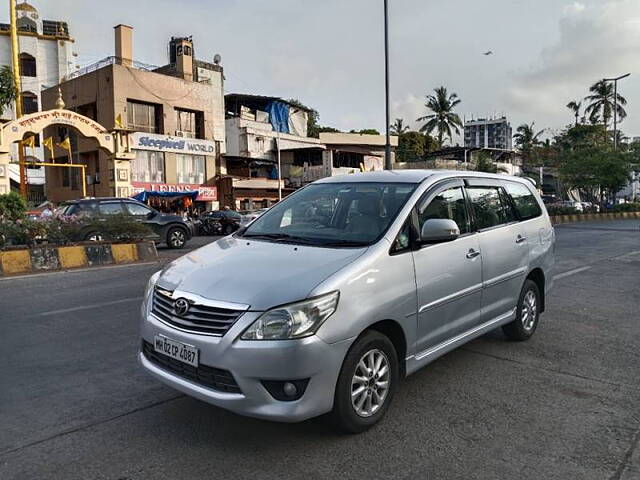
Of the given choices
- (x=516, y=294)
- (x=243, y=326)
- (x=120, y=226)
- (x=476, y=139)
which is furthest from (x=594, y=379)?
(x=476, y=139)

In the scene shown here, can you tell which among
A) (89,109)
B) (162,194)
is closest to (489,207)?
(162,194)

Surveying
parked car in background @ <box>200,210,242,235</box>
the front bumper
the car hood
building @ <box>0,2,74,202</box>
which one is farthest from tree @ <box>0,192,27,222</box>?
building @ <box>0,2,74,202</box>

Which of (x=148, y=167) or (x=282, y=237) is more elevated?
(x=148, y=167)

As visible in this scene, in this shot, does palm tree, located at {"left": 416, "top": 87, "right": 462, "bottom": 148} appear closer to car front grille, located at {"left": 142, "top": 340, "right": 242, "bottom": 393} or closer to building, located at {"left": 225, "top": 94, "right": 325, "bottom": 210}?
building, located at {"left": 225, "top": 94, "right": 325, "bottom": 210}

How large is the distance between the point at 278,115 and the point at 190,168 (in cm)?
1115

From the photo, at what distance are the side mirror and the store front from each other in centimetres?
2892

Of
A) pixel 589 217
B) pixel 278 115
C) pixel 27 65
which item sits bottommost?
pixel 589 217

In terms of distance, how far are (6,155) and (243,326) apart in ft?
66.2

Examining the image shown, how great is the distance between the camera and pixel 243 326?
2916 millimetres

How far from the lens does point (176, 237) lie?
16.0 m

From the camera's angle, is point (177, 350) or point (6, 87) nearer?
point (177, 350)

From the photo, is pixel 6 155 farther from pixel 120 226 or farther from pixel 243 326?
pixel 243 326

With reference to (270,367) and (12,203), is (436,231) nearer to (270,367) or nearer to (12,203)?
(270,367)

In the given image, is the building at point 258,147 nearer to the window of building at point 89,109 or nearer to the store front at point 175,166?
the store front at point 175,166
